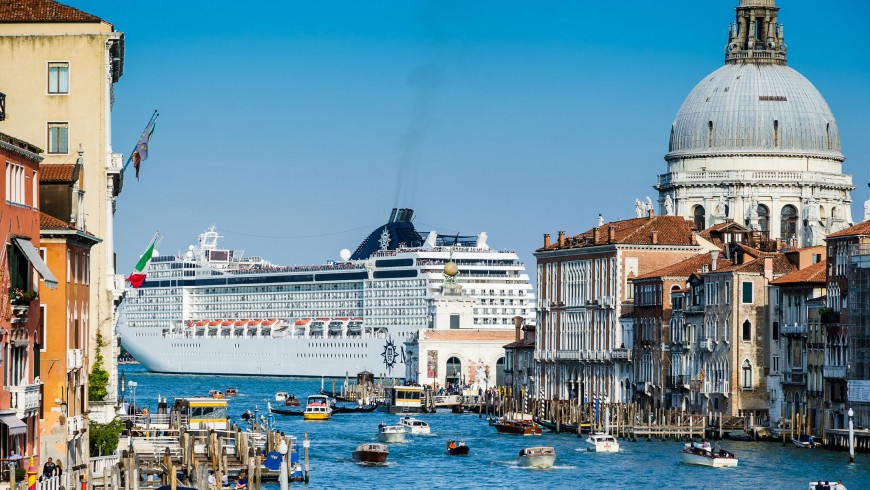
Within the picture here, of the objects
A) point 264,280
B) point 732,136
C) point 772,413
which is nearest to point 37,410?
point 772,413

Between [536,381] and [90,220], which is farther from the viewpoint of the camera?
[536,381]

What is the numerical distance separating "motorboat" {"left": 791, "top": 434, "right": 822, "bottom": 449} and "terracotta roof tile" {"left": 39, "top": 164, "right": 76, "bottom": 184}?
1153 inches

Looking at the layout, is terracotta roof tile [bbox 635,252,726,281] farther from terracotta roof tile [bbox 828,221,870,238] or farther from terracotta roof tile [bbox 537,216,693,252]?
terracotta roof tile [bbox 828,221,870,238]

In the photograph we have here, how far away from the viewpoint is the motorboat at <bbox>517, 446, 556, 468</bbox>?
58.9 meters

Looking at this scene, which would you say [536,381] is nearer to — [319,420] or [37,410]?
[319,420]

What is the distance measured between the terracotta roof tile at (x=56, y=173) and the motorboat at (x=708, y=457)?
23.4 m

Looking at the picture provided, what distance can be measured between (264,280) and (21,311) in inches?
5277

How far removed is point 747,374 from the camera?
2844 inches

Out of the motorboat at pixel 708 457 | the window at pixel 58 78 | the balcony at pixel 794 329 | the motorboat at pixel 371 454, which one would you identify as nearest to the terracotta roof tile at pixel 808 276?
the balcony at pixel 794 329

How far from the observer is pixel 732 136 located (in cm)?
10706

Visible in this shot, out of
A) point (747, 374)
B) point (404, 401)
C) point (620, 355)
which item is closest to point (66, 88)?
point (747, 374)

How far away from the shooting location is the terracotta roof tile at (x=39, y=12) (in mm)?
44219

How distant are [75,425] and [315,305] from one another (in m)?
123

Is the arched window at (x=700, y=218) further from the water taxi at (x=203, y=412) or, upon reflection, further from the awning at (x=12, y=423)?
the awning at (x=12, y=423)
